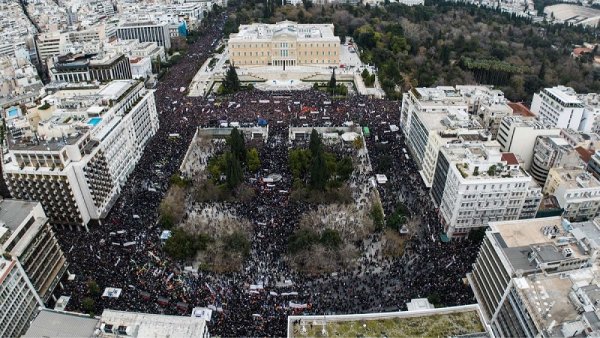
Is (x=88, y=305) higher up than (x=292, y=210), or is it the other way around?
(x=88, y=305)

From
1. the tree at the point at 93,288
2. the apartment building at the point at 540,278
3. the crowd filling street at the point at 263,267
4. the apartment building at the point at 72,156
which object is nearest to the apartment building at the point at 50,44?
the apartment building at the point at 72,156

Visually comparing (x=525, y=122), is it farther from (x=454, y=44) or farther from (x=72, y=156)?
(x=454, y=44)

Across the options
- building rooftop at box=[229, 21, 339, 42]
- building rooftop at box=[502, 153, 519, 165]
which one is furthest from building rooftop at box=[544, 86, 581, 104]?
building rooftop at box=[229, 21, 339, 42]

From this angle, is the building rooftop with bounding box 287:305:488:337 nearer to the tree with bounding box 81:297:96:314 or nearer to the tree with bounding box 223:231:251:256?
the tree with bounding box 223:231:251:256

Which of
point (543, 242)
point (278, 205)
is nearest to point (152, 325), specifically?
point (278, 205)

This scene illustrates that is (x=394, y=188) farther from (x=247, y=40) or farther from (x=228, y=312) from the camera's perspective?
(x=247, y=40)

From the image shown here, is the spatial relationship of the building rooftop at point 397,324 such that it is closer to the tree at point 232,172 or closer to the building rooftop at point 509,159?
the building rooftop at point 509,159
